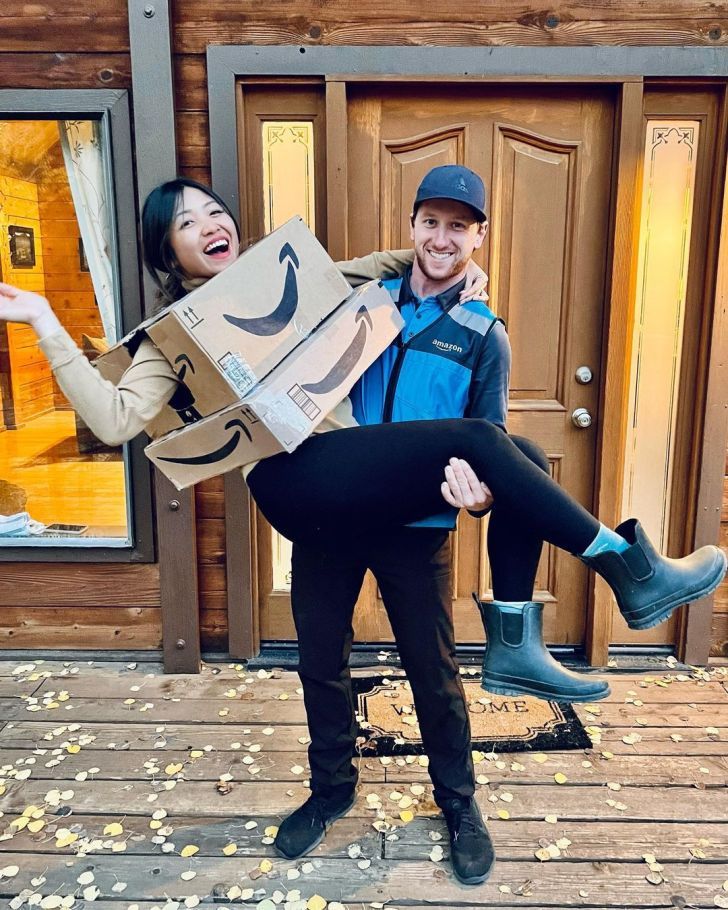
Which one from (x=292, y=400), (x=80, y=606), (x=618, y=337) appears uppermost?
(x=618, y=337)

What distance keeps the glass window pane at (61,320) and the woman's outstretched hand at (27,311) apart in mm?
1414

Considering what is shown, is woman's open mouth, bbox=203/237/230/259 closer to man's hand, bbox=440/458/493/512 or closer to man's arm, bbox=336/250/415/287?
man's arm, bbox=336/250/415/287

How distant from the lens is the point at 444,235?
5.51 ft

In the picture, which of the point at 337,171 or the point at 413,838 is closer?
the point at 413,838

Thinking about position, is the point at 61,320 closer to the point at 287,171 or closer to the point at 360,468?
the point at 287,171

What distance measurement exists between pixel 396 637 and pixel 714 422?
1717mm

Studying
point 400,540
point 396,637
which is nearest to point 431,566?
point 400,540

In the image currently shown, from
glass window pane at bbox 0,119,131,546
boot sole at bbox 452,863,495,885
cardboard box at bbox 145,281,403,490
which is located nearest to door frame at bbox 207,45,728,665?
glass window pane at bbox 0,119,131,546

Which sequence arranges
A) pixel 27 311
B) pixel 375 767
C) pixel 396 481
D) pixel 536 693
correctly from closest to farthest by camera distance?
pixel 27 311 → pixel 396 481 → pixel 536 693 → pixel 375 767

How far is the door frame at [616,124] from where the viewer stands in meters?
2.62

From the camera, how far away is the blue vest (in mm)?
1691

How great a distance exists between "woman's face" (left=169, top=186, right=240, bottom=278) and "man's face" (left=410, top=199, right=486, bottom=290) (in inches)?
18.2

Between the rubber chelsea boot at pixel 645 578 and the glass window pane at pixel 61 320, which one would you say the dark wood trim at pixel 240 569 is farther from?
the rubber chelsea boot at pixel 645 578

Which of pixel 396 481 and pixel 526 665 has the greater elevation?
pixel 396 481
